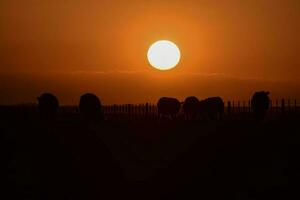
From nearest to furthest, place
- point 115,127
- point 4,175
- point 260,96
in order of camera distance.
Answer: point 4,175
point 115,127
point 260,96

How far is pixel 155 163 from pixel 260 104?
20.3 meters

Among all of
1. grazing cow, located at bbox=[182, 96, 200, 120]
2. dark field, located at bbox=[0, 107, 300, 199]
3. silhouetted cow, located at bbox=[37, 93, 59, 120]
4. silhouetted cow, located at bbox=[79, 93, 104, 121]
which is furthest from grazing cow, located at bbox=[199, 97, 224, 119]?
dark field, located at bbox=[0, 107, 300, 199]

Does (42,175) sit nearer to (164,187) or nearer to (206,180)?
(164,187)

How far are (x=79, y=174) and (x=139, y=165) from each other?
3.11 metres

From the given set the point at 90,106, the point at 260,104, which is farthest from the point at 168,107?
the point at 260,104

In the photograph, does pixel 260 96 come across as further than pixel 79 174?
Yes

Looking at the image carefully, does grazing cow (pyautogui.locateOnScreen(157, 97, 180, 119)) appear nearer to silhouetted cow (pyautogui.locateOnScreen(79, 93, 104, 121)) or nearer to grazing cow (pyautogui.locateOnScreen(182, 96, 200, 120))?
grazing cow (pyautogui.locateOnScreen(182, 96, 200, 120))

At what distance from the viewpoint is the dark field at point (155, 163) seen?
20.1 m

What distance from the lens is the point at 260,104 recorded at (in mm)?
42812

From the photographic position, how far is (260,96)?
43.2m

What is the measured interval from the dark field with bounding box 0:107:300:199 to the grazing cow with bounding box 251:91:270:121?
10131mm

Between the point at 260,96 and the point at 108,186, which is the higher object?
the point at 260,96

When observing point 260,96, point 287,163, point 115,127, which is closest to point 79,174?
point 287,163

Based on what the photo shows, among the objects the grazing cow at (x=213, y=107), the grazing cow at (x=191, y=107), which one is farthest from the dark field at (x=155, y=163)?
the grazing cow at (x=191, y=107)
